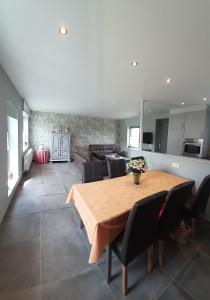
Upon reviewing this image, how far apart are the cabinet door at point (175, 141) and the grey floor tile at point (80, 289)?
17.2 feet

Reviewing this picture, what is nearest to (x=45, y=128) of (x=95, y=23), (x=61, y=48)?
(x=61, y=48)

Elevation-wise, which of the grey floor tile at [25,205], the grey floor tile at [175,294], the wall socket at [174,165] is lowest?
the grey floor tile at [175,294]

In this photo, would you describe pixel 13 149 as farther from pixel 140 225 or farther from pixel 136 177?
pixel 140 225

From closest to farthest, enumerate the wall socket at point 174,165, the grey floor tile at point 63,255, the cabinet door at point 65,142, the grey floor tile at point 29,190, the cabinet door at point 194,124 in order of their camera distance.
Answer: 1. the grey floor tile at point 63,255
2. the wall socket at point 174,165
3. the grey floor tile at point 29,190
4. the cabinet door at point 194,124
5. the cabinet door at point 65,142

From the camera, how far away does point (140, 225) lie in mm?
1292

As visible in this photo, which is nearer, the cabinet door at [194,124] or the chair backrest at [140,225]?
the chair backrest at [140,225]

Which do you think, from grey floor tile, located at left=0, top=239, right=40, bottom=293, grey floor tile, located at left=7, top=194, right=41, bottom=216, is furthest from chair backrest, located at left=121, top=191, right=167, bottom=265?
grey floor tile, located at left=7, top=194, right=41, bottom=216

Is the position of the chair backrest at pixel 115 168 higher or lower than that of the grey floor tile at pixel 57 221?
higher

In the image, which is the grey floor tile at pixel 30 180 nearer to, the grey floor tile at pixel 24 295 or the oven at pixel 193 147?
the grey floor tile at pixel 24 295

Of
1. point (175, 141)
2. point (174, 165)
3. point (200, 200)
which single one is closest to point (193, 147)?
point (175, 141)

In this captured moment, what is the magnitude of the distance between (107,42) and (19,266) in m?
2.77

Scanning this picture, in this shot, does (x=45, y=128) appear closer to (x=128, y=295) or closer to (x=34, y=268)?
(x=34, y=268)

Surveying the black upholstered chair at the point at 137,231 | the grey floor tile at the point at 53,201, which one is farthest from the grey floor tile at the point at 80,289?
the grey floor tile at the point at 53,201

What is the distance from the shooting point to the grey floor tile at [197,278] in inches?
55.5
